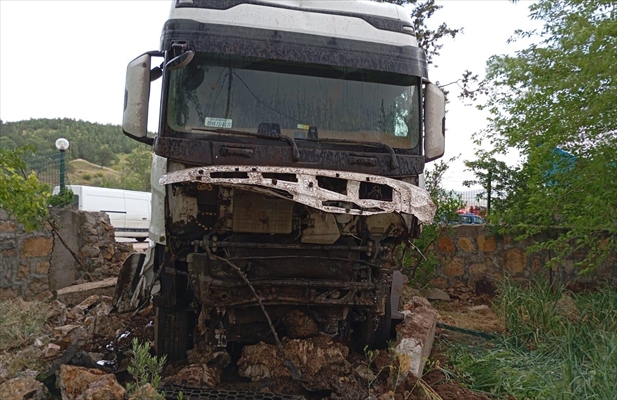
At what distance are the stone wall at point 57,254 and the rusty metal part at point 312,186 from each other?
16.7 ft

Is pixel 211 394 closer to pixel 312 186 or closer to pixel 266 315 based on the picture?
pixel 266 315

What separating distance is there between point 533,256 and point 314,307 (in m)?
5.33

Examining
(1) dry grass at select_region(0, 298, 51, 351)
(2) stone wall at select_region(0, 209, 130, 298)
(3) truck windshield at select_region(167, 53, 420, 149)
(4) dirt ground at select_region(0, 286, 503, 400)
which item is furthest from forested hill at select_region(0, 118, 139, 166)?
(3) truck windshield at select_region(167, 53, 420, 149)

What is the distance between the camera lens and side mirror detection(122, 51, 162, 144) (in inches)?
161

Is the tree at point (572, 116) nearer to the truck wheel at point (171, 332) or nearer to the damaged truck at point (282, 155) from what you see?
the damaged truck at point (282, 155)

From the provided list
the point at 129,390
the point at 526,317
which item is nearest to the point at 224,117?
the point at 129,390

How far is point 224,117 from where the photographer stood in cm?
411

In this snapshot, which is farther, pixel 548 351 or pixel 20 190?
pixel 20 190

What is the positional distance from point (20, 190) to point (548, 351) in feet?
19.9

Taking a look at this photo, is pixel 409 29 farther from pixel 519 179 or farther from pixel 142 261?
pixel 519 179

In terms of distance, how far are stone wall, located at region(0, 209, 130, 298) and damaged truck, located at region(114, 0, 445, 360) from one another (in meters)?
4.15

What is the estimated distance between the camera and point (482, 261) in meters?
8.80

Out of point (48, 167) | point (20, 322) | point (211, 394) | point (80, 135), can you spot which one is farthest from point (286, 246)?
point (80, 135)

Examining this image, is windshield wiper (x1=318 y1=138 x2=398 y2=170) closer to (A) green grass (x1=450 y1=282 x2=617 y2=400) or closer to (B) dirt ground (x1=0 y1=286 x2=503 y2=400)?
(B) dirt ground (x1=0 y1=286 x2=503 y2=400)
